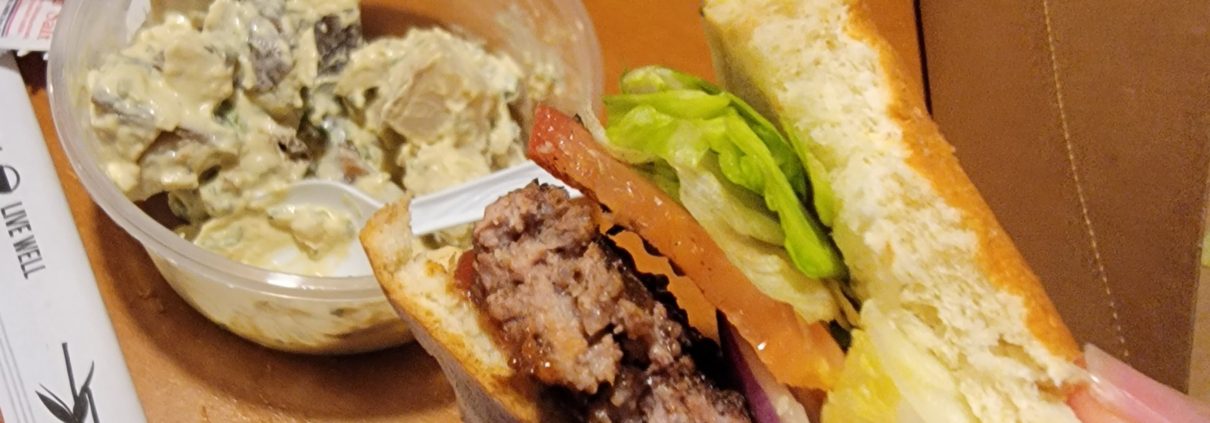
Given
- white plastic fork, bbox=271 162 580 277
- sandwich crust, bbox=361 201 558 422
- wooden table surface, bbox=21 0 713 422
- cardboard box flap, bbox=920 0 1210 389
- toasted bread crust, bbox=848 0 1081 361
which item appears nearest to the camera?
toasted bread crust, bbox=848 0 1081 361

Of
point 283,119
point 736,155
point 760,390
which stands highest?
point 736,155

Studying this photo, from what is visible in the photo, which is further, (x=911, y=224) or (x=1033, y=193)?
(x=1033, y=193)

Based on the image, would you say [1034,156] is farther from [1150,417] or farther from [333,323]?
[333,323]

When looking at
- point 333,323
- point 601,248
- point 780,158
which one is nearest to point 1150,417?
point 780,158

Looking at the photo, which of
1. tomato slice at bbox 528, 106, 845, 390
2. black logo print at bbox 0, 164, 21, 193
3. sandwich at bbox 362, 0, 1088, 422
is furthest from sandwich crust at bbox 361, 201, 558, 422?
black logo print at bbox 0, 164, 21, 193

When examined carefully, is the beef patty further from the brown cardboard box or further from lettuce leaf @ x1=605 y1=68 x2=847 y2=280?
the brown cardboard box

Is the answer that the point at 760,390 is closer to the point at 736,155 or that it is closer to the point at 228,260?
the point at 736,155

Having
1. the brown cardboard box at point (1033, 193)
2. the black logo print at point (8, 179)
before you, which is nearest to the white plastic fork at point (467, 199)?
the brown cardboard box at point (1033, 193)

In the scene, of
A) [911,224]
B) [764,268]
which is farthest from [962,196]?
[764,268]
